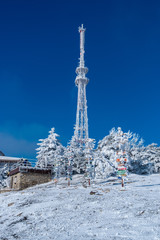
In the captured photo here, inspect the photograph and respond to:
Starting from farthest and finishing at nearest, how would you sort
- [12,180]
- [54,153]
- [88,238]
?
[54,153], [12,180], [88,238]

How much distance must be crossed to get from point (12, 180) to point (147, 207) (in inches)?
887

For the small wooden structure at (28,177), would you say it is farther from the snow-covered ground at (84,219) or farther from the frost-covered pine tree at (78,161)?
the snow-covered ground at (84,219)

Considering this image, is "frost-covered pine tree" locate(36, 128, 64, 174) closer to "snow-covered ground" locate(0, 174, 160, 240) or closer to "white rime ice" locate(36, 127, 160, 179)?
"white rime ice" locate(36, 127, 160, 179)

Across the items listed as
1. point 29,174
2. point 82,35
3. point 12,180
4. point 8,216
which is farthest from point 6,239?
point 82,35

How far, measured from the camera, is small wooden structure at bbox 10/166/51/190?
79.6 ft

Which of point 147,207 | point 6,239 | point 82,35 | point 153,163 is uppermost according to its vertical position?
point 82,35

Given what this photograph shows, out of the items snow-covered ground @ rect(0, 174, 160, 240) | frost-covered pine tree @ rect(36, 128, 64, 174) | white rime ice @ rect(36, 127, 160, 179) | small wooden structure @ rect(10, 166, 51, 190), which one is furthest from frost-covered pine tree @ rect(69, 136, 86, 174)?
snow-covered ground @ rect(0, 174, 160, 240)

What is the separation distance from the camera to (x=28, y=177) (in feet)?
81.2

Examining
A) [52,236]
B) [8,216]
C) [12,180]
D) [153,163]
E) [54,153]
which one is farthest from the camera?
[54,153]

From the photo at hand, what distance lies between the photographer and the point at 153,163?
104 feet

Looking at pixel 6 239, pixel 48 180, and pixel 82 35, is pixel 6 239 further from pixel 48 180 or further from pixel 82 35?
pixel 82 35

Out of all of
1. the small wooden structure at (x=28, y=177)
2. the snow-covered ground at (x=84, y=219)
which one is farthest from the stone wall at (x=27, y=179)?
the snow-covered ground at (x=84, y=219)

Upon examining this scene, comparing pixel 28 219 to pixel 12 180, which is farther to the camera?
pixel 12 180

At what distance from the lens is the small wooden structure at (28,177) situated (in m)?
24.3
